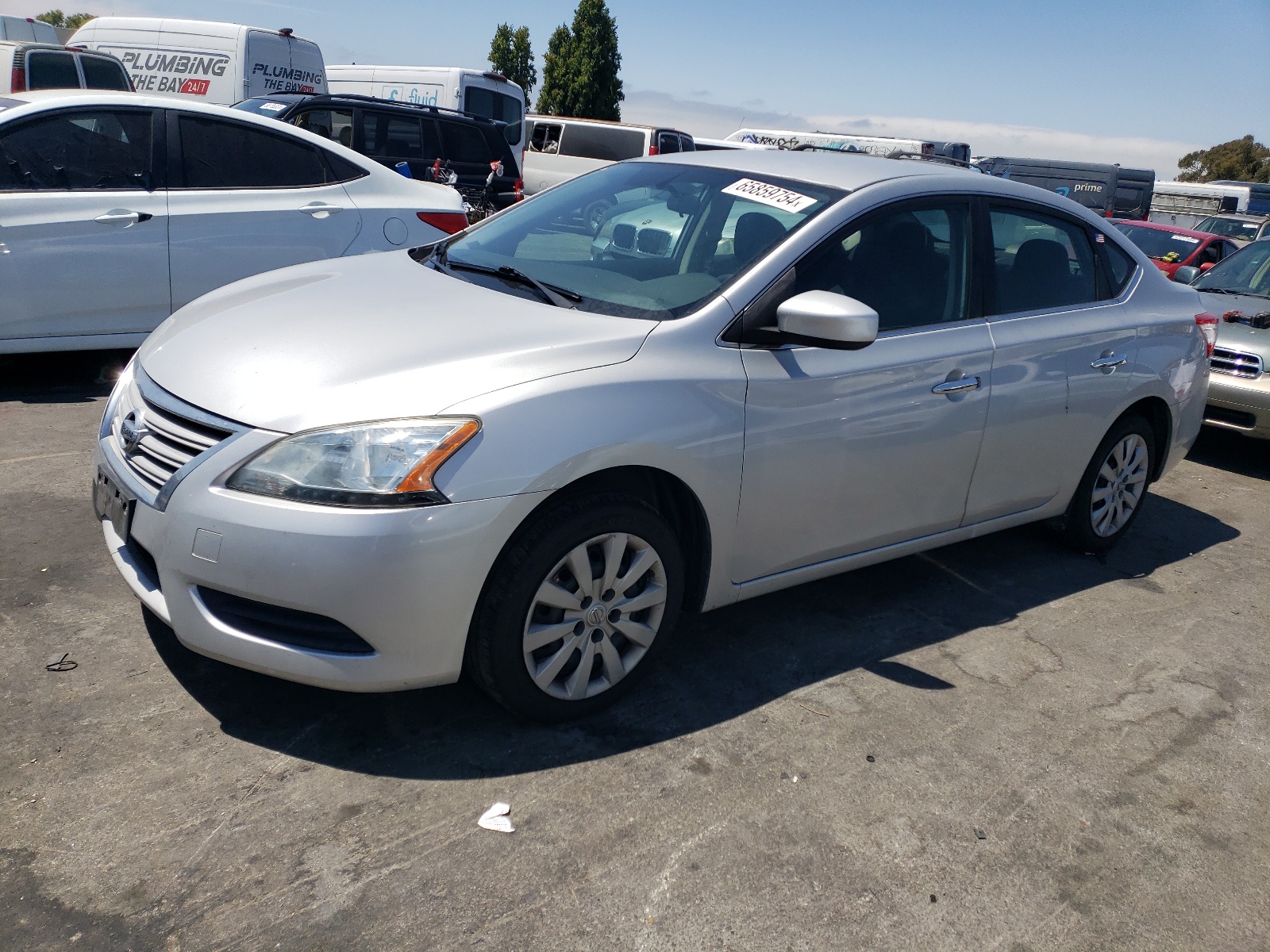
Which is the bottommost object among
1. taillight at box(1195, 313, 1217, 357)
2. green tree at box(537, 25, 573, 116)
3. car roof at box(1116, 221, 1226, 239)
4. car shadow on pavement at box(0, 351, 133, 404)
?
car shadow on pavement at box(0, 351, 133, 404)

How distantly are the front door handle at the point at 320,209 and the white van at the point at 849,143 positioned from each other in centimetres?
2148

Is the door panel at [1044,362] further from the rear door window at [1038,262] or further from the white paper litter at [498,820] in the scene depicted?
the white paper litter at [498,820]

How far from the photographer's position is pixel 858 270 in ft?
12.0

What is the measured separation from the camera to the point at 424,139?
12320mm

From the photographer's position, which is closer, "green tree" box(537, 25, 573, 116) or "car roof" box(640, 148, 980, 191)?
"car roof" box(640, 148, 980, 191)

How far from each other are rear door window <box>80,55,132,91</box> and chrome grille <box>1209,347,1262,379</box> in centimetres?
1393

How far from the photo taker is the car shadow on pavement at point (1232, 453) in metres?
7.35

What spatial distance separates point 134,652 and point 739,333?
217cm

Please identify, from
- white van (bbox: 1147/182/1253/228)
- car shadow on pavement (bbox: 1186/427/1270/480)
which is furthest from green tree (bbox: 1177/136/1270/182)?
car shadow on pavement (bbox: 1186/427/1270/480)

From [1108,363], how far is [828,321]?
6.59ft

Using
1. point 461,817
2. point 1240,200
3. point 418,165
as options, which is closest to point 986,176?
point 461,817

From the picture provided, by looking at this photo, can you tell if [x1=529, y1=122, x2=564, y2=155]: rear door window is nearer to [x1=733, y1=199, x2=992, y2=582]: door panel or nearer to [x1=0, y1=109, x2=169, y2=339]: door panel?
[x1=0, y1=109, x2=169, y2=339]: door panel

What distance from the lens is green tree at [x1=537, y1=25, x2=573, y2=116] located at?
161 ft

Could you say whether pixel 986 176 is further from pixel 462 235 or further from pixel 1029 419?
pixel 462 235
